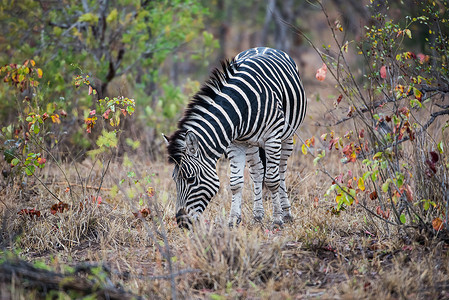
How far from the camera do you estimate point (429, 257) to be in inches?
138

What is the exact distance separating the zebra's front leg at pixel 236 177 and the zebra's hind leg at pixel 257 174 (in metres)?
0.19

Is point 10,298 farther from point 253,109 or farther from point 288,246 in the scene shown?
point 253,109

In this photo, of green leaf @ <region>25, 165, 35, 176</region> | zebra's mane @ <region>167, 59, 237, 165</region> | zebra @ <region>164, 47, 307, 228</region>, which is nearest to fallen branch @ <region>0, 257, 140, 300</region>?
zebra @ <region>164, 47, 307, 228</region>

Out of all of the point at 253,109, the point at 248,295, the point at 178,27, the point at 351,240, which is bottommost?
the point at 248,295

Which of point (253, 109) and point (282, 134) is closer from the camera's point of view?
point (253, 109)

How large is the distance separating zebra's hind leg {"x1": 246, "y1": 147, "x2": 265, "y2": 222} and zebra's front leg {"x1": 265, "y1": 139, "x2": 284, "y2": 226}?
5.8 inches

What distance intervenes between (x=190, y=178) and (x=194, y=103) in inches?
31.4

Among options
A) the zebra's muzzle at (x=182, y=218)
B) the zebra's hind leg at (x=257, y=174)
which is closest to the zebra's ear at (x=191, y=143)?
the zebra's muzzle at (x=182, y=218)

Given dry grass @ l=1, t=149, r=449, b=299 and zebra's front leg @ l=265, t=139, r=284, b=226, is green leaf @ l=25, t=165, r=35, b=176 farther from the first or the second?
zebra's front leg @ l=265, t=139, r=284, b=226

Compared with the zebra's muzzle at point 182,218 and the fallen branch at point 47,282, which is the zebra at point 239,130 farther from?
the fallen branch at point 47,282

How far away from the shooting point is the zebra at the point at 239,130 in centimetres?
447

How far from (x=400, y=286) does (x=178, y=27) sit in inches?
272

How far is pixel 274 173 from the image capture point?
5375 millimetres

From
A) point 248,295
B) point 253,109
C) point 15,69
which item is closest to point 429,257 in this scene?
point 248,295
